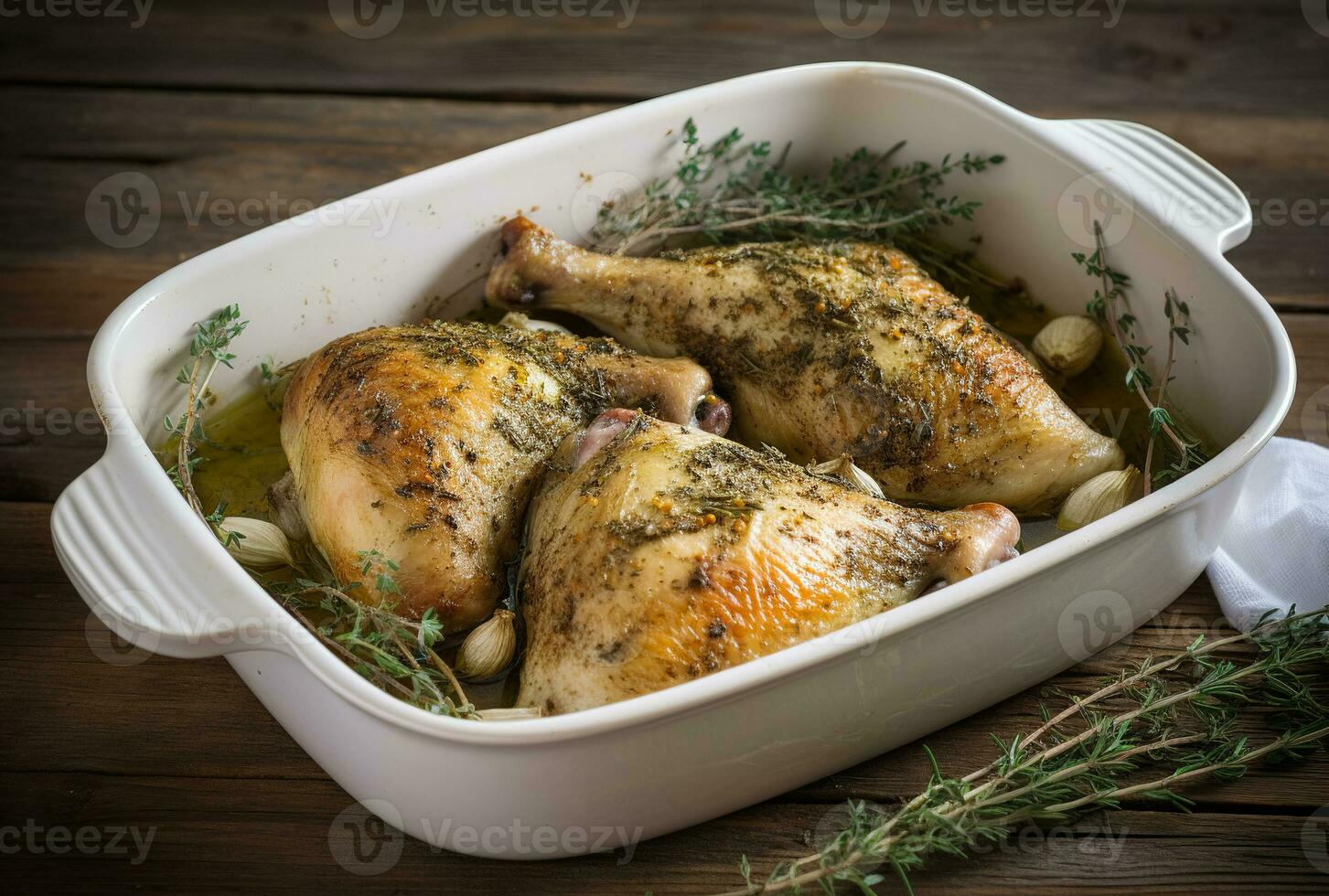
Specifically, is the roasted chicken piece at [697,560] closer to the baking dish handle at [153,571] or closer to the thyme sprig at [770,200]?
the baking dish handle at [153,571]

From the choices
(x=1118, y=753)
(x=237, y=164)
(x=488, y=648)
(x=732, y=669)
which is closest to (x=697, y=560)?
(x=732, y=669)

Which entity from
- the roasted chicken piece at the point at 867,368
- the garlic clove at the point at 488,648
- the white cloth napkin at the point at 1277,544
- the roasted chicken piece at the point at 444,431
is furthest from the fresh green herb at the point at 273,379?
the white cloth napkin at the point at 1277,544

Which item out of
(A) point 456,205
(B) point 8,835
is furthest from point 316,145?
(B) point 8,835

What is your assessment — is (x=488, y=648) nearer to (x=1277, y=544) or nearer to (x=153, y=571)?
(x=153, y=571)

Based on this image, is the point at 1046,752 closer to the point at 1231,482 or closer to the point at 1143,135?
the point at 1231,482

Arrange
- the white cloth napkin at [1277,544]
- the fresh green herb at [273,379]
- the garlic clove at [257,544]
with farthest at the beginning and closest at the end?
the fresh green herb at [273,379] < the white cloth napkin at [1277,544] < the garlic clove at [257,544]

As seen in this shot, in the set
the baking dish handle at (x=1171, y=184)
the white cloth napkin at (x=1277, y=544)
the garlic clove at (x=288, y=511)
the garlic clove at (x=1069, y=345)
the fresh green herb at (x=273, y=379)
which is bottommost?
the garlic clove at (x=288, y=511)

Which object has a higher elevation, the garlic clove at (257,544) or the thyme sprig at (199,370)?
the thyme sprig at (199,370)
